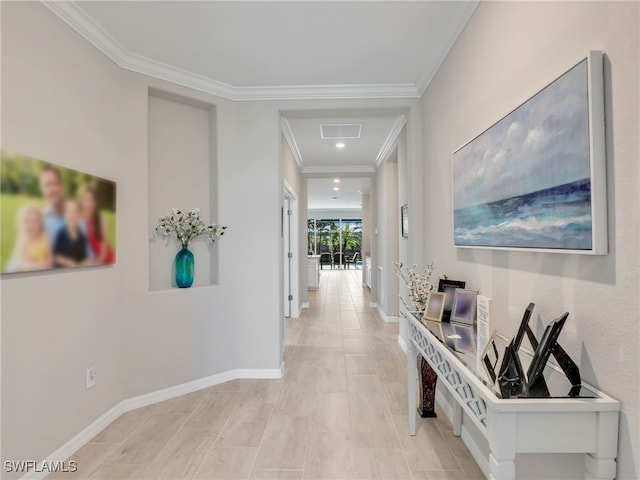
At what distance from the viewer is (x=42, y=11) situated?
1.86 m

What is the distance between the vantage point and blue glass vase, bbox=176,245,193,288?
9.25 ft

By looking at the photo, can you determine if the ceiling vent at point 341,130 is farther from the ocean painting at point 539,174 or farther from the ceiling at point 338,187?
the ocean painting at point 539,174

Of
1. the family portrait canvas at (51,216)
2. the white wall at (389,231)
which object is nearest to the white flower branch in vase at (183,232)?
the family portrait canvas at (51,216)

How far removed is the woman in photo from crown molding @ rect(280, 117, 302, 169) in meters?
1.92

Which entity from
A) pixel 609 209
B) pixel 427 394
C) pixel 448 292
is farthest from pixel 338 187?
pixel 609 209

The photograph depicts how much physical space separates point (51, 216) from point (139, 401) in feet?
5.21

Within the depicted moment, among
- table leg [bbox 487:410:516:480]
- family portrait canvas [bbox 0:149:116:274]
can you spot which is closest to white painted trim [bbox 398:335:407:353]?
table leg [bbox 487:410:516:480]

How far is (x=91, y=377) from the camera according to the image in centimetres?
220

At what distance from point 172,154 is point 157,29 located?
0.98 meters

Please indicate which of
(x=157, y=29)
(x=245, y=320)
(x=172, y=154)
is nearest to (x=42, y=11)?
(x=157, y=29)

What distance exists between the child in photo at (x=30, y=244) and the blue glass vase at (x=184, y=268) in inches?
40.0

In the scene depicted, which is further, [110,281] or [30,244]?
[110,281]

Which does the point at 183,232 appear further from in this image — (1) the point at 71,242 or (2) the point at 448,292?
(2) the point at 448,292

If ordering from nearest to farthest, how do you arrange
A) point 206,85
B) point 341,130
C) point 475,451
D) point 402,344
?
point 475,451 → point 206,85 → point 402,344 → point 341,130
